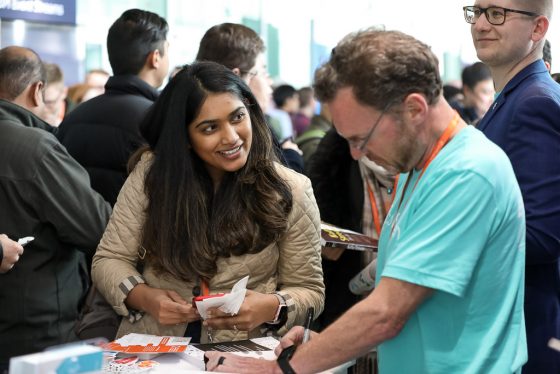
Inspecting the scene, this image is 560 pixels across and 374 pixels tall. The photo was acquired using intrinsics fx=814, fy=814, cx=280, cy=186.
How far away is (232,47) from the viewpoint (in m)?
3.84

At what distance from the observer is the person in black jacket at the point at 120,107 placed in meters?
3.66

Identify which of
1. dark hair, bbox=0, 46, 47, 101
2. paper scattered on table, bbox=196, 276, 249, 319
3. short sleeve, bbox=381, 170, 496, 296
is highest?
dark hair, bbox=0, 46, 47, 101

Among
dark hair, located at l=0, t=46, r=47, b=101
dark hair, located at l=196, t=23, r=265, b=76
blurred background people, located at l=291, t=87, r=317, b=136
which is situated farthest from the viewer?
blurred background people, located at l=291, t=87, r=317, b=136

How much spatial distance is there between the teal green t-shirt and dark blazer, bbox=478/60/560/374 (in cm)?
46

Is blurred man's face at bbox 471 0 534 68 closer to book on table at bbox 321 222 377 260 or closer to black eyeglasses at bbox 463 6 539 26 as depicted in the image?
black eyeglasses at bbox 463 6 539 26

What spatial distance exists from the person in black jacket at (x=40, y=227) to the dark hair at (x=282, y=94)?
8.95 m

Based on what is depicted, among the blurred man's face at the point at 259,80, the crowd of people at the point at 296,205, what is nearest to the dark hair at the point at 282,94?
the blurred man's face at the point at 259,80

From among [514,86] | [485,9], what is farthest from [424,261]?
[485,9]

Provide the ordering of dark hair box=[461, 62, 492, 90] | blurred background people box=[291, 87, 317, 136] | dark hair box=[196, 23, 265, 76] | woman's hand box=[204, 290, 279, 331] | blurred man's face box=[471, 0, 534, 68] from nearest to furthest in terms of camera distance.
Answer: woman's hand box=[204, 290, 279, 331]
blurred man's face box=[471, 0, 534, 68]
dark hair box=[196, 23, 265, 76]
dark hair box=[461, 62, 492, 90]
blurred background people box=[291, 87, 317, 136]

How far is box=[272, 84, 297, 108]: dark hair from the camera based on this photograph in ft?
39.7

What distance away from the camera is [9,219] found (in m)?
3.09

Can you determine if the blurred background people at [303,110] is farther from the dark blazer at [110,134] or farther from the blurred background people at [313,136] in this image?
the dark blazer at [110,134]

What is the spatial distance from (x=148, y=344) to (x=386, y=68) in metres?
1.12

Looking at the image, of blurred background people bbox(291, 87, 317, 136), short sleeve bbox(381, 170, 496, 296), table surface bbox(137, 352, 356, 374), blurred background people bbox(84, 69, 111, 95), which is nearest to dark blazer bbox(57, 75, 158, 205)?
table surface bbox(137, 352, 356, 374)
